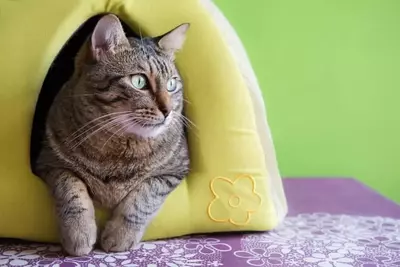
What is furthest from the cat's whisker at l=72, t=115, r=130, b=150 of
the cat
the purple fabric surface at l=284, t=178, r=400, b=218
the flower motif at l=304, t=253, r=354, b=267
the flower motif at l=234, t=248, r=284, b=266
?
the purple fabric surface at l=284, t=178, r=400, b=218

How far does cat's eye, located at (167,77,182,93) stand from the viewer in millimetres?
1133

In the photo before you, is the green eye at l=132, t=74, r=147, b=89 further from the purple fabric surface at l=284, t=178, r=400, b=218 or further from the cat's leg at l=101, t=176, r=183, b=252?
the purple fabric surface at l=284, t=178, r=400, b=218

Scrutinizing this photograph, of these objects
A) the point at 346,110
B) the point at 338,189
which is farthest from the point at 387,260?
the point at 346,110

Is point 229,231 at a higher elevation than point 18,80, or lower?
lower

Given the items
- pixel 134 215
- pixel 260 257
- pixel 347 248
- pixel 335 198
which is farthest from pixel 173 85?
pixel 335 198

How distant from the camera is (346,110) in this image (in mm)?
1781

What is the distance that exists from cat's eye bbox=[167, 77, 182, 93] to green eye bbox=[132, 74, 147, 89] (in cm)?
6

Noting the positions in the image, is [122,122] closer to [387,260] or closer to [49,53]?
[49,53]

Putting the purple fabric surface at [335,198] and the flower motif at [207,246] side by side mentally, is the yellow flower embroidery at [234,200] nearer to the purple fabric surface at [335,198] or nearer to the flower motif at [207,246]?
the flower motif at [207,246]

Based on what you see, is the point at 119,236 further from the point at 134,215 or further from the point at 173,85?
the point at 173,85

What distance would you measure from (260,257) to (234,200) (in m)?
0.16

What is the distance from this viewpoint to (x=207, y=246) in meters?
1.13

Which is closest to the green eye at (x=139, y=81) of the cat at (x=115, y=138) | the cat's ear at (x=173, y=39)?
the cat at (x=115, y=138)

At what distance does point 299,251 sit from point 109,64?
20.3 inches
